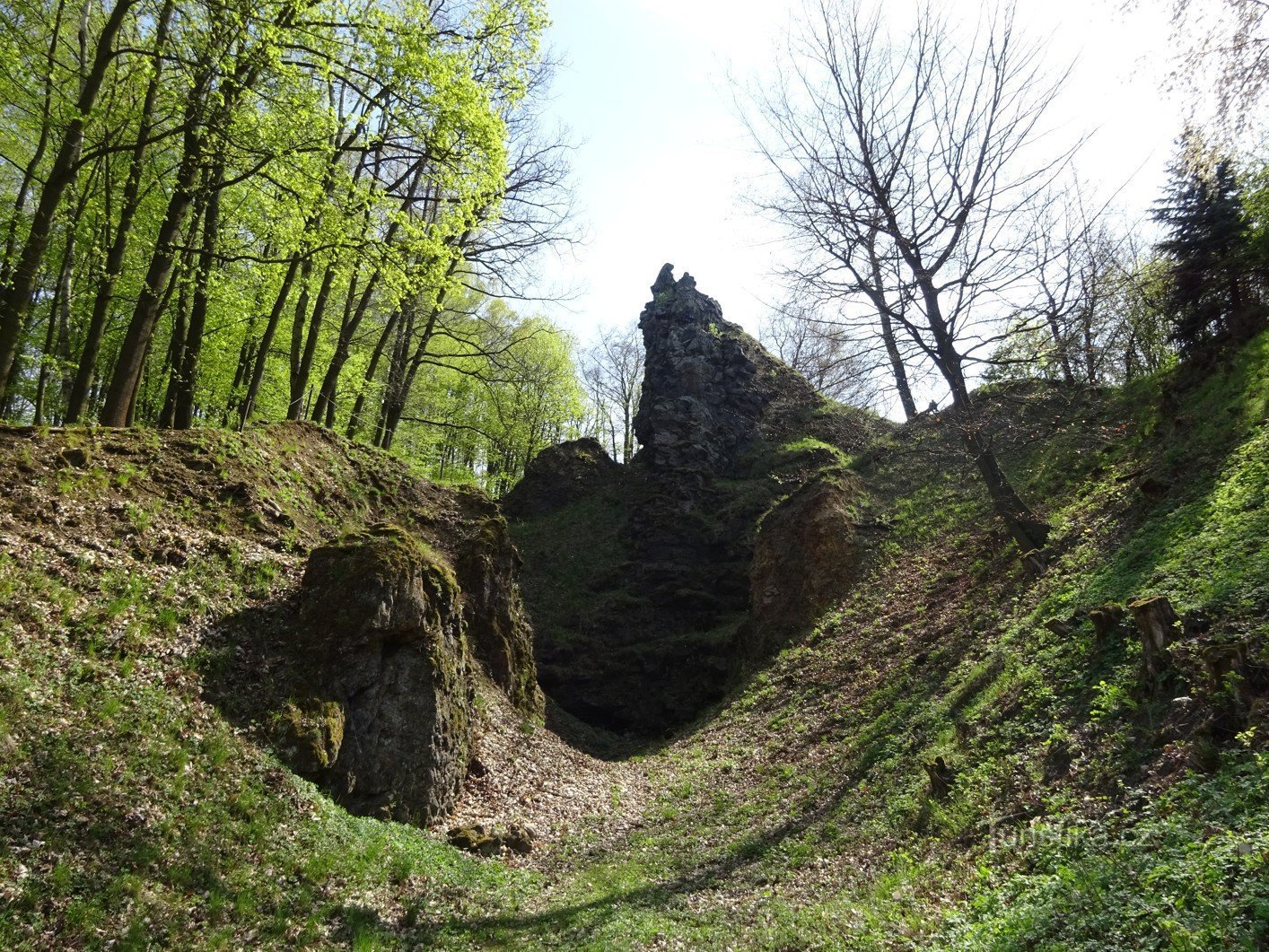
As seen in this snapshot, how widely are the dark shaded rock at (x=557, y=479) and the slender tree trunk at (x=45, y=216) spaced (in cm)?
2492

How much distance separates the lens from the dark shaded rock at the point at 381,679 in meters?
8.89

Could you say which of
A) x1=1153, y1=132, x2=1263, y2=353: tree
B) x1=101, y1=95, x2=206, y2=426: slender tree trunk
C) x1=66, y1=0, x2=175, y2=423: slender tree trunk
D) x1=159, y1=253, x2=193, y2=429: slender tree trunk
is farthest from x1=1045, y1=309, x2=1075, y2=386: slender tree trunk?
x1=159, y1=253, x2=193, y2=429: slender tree trunk

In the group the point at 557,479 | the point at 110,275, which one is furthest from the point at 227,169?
the point at 557,479

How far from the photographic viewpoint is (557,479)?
112ft

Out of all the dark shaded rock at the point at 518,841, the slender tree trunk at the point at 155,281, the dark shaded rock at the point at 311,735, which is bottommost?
the dark shaded rock at the point at 518,841

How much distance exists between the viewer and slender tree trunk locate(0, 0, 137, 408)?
27.4 ft

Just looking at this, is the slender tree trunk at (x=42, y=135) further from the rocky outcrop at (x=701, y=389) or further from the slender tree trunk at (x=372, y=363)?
the rocky outcrop at (x=701, y=389)

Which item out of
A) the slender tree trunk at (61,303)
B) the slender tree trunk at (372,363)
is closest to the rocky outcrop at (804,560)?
the slender tree trunk at (372,363)

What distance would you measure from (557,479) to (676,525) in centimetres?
797

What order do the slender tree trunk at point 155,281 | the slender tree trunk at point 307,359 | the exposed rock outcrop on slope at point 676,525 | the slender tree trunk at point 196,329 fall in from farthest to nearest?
1. the exposed rock outcrop on slope at point 676,525
2. the slender tree trunk at point 307,359
3. the slender tree trunk at point 196,329
4. the slender tree trunk at point 155,281

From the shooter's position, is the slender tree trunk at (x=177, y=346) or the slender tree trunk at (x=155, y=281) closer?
the slender tree trunk at (x=155, y=281)

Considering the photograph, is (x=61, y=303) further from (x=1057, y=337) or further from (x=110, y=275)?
(x=1057, y=337)

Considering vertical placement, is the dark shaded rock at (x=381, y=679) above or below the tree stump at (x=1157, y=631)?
below

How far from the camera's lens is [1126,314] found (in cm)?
1838
